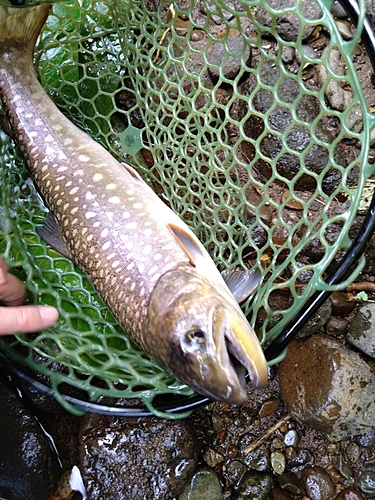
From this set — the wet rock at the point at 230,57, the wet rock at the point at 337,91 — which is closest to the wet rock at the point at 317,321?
the wet rock at the point at 337,91

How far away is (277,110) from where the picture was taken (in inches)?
105

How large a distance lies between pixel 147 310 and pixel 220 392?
0.47 m

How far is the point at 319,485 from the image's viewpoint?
8.57ft

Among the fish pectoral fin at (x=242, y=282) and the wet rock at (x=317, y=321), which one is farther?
the wet rock at (x=317, y=321)

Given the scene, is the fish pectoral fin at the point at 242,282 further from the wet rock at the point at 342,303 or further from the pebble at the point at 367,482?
the pebble at the point at 367,482

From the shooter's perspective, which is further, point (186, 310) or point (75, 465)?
point (75, 465)

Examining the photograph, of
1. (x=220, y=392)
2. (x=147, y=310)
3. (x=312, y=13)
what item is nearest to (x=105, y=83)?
(x=312, y=13)

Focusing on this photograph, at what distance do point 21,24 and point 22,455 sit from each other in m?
2.41

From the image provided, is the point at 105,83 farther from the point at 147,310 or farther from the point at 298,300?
the point at 298,300

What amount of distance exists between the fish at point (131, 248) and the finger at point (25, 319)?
267mm

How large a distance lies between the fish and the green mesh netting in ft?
0.89

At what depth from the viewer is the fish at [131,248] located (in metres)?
1.67

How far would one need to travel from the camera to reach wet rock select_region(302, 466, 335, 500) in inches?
103

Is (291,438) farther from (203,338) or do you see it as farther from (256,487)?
(203,338)
